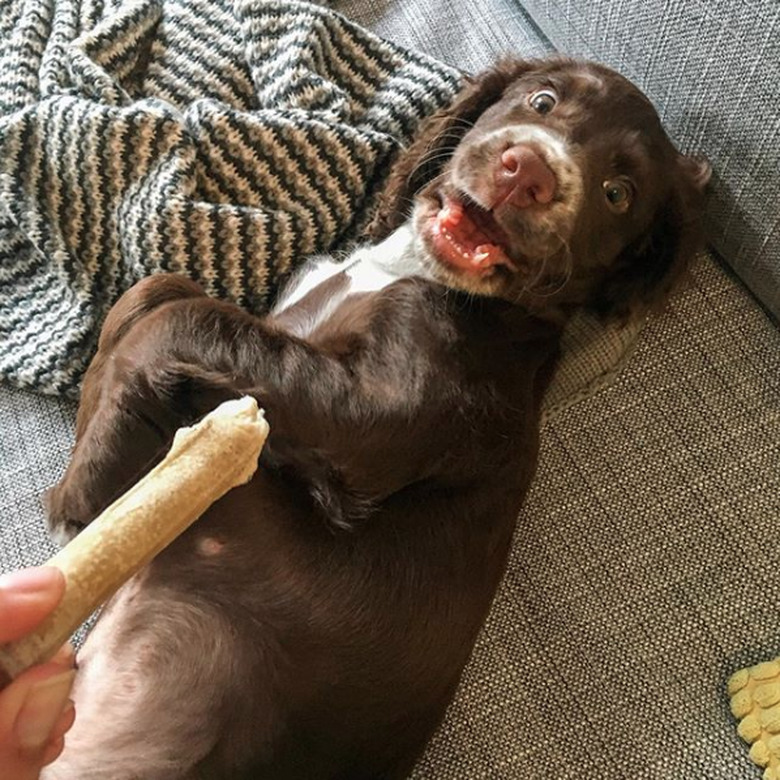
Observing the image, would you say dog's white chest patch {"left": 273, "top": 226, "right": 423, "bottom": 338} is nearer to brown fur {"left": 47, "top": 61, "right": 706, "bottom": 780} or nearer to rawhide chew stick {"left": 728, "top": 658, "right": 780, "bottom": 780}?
brown fur {"left": 47, "top": 61, "right": 706, "bottom": 780}

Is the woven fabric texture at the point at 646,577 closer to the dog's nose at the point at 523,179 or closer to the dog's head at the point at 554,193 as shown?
the dog's head at the point at 554,193

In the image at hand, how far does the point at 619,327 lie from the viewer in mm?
1521

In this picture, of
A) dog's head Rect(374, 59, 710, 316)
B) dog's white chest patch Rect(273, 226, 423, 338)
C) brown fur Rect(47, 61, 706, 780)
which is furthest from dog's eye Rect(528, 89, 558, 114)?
dog's white chest patch Rect(273, 226, 423, 338)

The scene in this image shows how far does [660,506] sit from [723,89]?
595 mm

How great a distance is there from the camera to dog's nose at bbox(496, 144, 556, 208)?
1311 mm

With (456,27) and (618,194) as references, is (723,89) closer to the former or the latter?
(618,194)

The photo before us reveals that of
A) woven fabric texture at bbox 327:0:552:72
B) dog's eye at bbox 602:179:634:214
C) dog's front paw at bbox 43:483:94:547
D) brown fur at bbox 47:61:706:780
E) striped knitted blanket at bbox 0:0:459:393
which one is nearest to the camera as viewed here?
brown fur at bbox 47:61:706:780

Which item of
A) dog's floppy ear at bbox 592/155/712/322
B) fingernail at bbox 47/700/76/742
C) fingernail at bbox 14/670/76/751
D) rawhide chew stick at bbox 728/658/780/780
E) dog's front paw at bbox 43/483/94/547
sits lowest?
rawhide chew stick at bbox 728/658/780/780

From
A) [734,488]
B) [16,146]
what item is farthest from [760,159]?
[16,146]

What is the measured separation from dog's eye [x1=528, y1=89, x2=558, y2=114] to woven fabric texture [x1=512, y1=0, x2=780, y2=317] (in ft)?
0.68

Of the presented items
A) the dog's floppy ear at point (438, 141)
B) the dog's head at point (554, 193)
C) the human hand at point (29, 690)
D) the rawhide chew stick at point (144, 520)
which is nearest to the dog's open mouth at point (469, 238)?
the dog's head at point (554, 193)

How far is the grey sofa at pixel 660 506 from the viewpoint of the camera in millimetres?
1320

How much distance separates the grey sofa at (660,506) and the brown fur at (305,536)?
124 mm

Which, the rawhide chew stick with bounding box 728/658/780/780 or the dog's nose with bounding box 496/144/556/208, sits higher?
the dog's nose with bounding box 496/144/556/208
